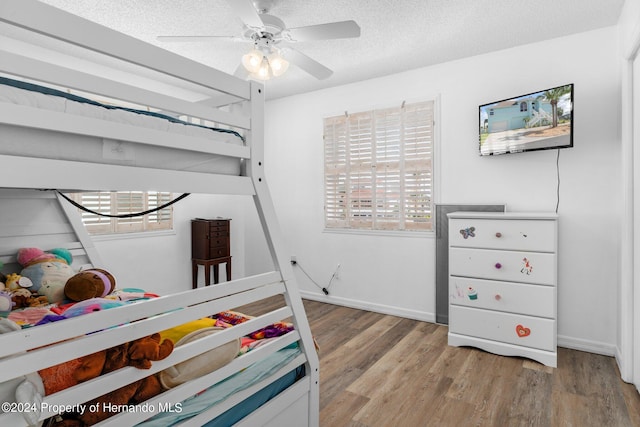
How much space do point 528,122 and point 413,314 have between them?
75.8 inches

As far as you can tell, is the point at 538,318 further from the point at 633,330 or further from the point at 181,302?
the point at 181,302

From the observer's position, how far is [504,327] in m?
2.55

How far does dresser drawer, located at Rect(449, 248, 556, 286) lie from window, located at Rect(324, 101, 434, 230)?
2.15ft

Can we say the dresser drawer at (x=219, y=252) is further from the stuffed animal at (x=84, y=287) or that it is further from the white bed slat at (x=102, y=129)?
the white bed slat at (x=102, y=129)

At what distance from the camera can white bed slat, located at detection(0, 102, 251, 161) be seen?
0.79 meters

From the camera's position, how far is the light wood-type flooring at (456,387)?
1.86 meters

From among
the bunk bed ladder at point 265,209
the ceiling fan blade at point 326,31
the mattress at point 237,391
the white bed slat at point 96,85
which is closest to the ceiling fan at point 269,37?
the ceiling fan blade at point 326,31

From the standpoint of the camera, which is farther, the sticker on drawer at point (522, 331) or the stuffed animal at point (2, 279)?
the sticker on drawer at point (522, 331)

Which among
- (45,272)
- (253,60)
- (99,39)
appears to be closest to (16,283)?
(45,272)

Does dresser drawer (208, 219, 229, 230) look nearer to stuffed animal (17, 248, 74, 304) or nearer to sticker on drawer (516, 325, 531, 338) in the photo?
stuffed animal (17, 248, 74, 304)

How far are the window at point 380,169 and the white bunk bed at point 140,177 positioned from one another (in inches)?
83.2

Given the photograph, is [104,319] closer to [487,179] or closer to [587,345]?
[487,179]

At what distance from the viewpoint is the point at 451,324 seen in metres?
2.77

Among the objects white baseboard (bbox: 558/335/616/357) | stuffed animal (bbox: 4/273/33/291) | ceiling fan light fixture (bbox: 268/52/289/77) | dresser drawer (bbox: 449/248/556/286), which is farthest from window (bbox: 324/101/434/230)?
stuffed animal (bbox: 4/273/33/291)
